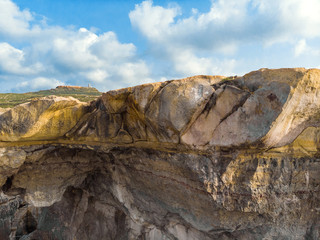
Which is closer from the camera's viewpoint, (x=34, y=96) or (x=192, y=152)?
(x=192, y=152)

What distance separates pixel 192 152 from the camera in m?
5.62

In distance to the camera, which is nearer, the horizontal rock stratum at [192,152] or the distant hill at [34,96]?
the horizontal rock stratum at [192,152]

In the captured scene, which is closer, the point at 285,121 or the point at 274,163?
the point at 285,121

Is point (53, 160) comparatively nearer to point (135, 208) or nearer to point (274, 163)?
point (135, 208)

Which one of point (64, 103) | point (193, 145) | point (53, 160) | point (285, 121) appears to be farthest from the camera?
point (53, 160)

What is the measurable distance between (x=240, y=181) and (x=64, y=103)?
5272 mm

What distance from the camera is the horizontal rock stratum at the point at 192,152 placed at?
4.70m

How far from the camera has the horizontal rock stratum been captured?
15.4 ft

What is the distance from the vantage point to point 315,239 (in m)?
5.81

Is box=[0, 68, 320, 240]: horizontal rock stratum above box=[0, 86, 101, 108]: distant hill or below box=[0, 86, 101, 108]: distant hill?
below

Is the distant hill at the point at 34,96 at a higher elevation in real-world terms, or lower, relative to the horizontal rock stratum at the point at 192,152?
higher

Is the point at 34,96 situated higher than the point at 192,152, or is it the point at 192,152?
the point at 34,96

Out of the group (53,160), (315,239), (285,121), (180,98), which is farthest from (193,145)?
(53,160)

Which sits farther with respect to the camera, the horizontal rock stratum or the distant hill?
the distant hill
